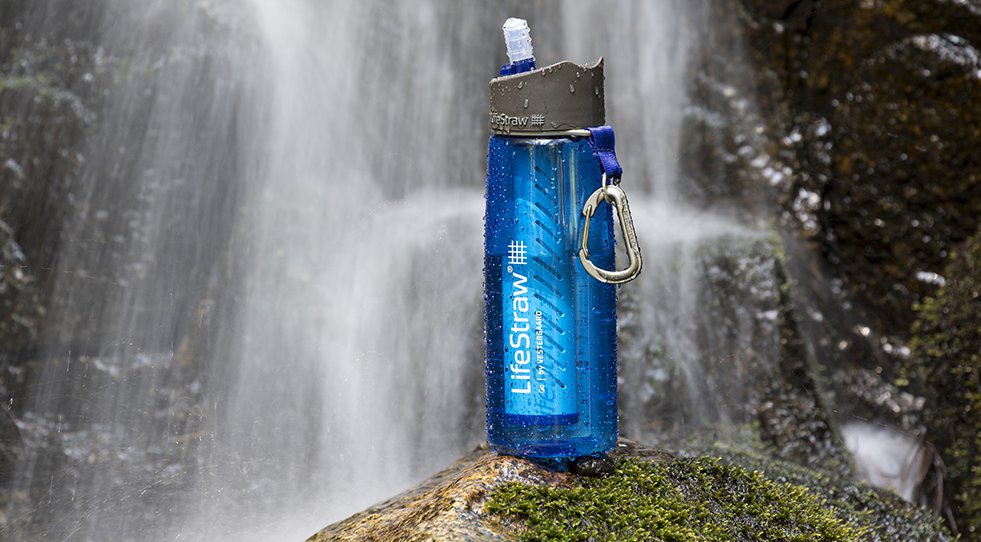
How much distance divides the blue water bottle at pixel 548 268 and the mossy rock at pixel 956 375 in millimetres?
2594

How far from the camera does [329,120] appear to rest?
4949 mm

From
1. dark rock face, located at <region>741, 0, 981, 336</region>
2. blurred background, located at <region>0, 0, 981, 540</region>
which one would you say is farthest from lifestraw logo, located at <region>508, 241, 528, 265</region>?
dark rock face, located at <region>741, 0, 981, 336</region>

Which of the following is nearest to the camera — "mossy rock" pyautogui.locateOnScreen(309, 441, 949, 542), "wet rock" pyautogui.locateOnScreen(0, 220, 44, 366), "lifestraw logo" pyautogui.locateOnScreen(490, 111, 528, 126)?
"mossy rock" pyautogui.locateOnScreen(309, 441, 949, 542)

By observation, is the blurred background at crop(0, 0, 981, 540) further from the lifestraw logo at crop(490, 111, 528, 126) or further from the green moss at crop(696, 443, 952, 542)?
the lifestraw logo at crop(490, 111, 528, 126)

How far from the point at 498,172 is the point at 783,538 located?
985 mm

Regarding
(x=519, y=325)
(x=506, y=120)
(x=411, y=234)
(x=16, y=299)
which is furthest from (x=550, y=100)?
(x=16, y=299)

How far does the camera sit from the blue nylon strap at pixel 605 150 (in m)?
2.07

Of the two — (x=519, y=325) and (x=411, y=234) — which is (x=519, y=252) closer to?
(x=519, y=325)

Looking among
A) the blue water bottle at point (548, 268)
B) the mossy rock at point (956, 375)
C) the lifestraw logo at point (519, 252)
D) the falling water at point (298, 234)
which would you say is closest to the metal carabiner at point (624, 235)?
the blue water bottle at point (548, 268)

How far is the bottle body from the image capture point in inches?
83.7

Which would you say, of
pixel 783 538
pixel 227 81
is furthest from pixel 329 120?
pixel 783 538

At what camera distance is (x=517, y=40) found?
2.10m

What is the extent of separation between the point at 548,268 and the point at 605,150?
266mm

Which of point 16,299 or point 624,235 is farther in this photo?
point 16,299
